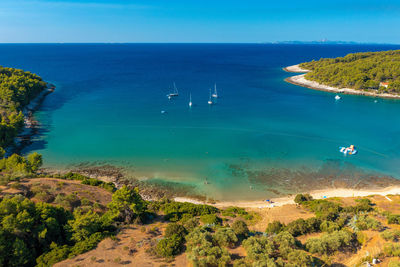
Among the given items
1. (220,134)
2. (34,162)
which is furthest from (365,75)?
(34,162)

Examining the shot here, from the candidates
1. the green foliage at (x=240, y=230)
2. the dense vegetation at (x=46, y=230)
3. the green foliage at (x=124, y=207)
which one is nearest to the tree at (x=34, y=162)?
the dense vegetation at (x=46, y=230)

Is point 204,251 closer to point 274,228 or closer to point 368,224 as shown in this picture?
point 274,228

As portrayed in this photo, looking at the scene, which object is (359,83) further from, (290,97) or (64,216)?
(64,216)

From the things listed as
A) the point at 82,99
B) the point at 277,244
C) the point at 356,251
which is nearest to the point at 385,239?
the point at 356,251

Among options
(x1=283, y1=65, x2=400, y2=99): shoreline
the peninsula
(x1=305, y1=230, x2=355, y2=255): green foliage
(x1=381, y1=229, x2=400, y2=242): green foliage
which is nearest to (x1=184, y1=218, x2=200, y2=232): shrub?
(x1=305, y1=230, x2=355, y2=255): green foliage

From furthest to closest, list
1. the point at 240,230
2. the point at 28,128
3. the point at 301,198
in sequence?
the point at 28,128 < the point at 301,198 < the point at 240,230

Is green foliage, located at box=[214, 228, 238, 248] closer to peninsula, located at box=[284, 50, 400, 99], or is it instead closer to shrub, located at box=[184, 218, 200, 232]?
shrub, located at box=[184, 218, 200, 232]
